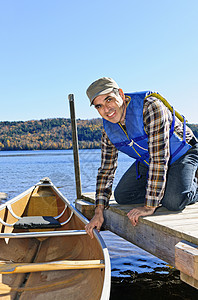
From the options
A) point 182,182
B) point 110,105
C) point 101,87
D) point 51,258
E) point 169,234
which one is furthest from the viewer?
point 51,258

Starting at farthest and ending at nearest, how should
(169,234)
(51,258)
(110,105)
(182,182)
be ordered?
(51,258), (182,182), (110,105), (169,234)

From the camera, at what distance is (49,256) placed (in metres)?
4.03

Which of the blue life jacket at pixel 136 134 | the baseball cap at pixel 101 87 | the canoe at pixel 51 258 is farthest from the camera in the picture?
the blue life jacket at pixel 136 134

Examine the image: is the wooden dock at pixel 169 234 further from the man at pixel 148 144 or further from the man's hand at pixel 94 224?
the man's hand at pixel 94 224

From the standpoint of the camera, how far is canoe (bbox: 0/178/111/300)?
254cm

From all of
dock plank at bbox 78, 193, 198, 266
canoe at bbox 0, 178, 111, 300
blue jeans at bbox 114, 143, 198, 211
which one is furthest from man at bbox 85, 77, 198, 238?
canoe at bbox 0, 178, 111, 300

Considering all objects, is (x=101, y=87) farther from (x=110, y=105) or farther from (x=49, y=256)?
(x=49, y=256)

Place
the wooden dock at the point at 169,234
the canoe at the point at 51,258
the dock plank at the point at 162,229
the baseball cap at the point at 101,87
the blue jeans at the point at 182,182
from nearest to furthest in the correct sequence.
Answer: the wooden dock at the point at 169,234, the canoe at the point at 51,258, the dock plank at the point at 162,229, the baseball cap at the point at 101,87, the blue jeans at the point at 182,182

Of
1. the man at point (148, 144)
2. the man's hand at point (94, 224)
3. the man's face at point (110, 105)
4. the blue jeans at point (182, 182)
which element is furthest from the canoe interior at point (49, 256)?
the man's face at point (110, 105)

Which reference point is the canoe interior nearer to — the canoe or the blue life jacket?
the canoe

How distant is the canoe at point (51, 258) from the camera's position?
254cm

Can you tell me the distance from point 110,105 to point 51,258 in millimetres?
2322

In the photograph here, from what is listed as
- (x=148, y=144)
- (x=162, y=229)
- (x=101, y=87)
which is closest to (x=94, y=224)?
(x=162, y=229)

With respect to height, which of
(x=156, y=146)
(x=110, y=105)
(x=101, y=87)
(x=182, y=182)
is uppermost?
(x=101, y=87)
